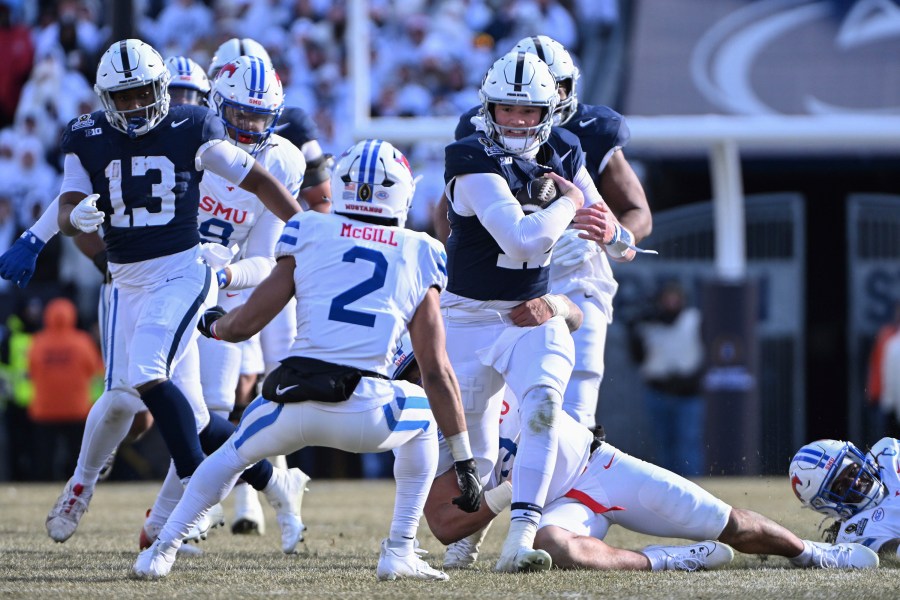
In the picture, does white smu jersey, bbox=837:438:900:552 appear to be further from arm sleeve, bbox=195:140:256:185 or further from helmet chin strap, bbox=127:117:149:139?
helmet chin strap, bbox=127:117:149:139

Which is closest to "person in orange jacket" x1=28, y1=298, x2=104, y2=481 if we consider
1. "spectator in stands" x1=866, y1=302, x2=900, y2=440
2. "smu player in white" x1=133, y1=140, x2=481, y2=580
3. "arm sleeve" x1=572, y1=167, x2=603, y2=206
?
"spectator in stands" x1=866, y1=302, x2=900, y2=440

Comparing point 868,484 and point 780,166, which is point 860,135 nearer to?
point 780,166

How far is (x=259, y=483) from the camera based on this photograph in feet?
20.0

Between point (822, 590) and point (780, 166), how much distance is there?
9.49 m

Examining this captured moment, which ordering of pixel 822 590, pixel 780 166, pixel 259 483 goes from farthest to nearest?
pixel 780 166, pixel 259 483, pixel 822 590

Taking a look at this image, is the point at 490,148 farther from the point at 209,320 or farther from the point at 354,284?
the point at 209,320

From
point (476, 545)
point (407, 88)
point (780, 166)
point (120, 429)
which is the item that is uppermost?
point (407, 88)

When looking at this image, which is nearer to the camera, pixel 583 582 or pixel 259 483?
pixel 583 582

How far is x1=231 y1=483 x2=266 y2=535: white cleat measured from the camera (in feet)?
23.3

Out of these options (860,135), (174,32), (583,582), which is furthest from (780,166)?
(583,582)

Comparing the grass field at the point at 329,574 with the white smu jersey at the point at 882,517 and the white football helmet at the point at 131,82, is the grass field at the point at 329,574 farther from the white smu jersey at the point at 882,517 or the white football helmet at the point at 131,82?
the white football helmet at the point at 131,82

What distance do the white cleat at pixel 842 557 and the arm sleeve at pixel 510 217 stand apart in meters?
1.46

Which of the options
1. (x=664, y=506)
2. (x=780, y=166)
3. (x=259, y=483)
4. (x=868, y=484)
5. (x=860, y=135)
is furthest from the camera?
(x=780, y=166)

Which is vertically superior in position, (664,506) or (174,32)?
(174,32)
